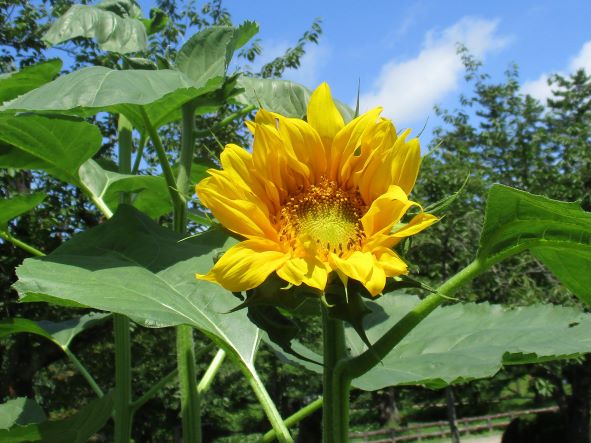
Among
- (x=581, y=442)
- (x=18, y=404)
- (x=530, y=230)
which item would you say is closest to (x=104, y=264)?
(x=530, y=230)

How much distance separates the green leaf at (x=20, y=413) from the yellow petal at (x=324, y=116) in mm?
1006

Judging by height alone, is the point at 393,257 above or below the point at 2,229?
below

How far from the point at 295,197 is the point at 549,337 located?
37 centimetres

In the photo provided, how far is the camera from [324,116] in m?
0.75

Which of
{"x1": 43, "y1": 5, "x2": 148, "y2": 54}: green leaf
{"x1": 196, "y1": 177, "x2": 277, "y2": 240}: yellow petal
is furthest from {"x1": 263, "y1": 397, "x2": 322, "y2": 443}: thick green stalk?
{"x1": 43, "y1": 5, "x2": 148, "y2": 54}: green leaf

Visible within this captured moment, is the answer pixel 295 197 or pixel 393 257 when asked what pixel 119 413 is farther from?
pixel 393 257

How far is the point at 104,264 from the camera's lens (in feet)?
2.79

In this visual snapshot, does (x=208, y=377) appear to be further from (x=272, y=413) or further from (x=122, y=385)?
(x=272, y=413)

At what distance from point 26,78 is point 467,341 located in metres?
0.95

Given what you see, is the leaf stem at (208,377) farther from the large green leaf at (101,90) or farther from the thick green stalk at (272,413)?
the large green leaf at (101,90)

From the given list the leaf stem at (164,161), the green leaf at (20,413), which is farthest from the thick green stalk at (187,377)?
the green leaf at (20,413)

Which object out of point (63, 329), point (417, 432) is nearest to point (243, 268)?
point (63, 329)

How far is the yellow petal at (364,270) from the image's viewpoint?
23.7 inches

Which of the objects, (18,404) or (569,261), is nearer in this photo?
(569,261)
